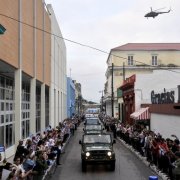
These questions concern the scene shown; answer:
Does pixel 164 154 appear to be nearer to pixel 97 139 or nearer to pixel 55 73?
pixel 97 139

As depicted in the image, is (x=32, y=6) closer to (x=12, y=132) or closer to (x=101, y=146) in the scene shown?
(x=12, y=132)

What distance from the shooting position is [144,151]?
27188 mm

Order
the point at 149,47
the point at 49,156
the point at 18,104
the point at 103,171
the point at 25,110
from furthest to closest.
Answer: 1. the point at 149,47
2. the point at 25,110
3. the point at 18,104
4. the point at 49,156
5. the point at 103,171

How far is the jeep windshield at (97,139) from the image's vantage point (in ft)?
76.2

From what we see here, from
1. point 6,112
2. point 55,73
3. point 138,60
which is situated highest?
point 138,60

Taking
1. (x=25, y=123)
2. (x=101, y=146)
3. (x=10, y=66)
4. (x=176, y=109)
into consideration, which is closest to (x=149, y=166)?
(x=101, y=146)

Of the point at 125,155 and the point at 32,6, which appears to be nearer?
the point at 125,155

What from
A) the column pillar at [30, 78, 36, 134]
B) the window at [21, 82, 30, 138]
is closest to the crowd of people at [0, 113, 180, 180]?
the column pillar at [30, 78, 36, 134]

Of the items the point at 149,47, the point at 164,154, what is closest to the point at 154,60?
the point at 149,47

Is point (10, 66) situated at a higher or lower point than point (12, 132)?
higher

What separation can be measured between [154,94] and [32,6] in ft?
42.3

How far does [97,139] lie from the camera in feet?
76.9

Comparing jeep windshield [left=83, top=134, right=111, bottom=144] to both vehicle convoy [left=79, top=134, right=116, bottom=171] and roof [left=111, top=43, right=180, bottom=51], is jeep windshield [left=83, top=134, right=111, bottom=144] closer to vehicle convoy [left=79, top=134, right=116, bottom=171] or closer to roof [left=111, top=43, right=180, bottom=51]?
vehicle convoy [left=79, top=134, right=116, bottom=171]

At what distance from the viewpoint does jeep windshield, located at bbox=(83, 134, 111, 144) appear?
2322 centimetres
